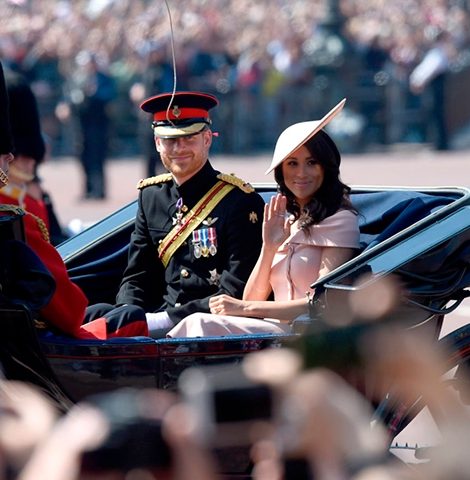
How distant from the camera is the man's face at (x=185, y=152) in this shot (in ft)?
16.9

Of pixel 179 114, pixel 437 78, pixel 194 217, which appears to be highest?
pixel 437 78

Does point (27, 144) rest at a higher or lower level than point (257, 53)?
lower

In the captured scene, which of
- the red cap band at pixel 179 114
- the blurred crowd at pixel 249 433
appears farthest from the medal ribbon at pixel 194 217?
the blurred crowd at pixel 249 433

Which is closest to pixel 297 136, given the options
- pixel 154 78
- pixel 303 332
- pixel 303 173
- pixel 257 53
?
pixel 303 173

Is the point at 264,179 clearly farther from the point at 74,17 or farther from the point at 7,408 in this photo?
the point at 7,408

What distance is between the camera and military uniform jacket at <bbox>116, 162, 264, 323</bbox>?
16.5 ft

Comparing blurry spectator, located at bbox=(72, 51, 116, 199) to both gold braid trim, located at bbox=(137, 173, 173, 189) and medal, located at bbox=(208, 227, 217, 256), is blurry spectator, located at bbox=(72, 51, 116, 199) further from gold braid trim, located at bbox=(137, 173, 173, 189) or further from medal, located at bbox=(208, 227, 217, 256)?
medal, located at bbox=(208, 227, 217, 256)

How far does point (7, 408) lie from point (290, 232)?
2404mm

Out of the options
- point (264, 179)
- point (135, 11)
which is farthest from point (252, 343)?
point (135, 11)

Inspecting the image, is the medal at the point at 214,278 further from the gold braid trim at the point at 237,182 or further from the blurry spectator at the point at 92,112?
the blurry spectator at the point at 92,112

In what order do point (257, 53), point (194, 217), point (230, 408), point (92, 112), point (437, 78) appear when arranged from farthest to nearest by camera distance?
point (257, 53)
point (437, 78)
point (92, 112)
point (194, 217)
point (230, 408)

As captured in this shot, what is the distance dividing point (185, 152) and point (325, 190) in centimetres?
54

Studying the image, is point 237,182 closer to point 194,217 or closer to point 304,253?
point 194,217

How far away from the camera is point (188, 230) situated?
516 cm
